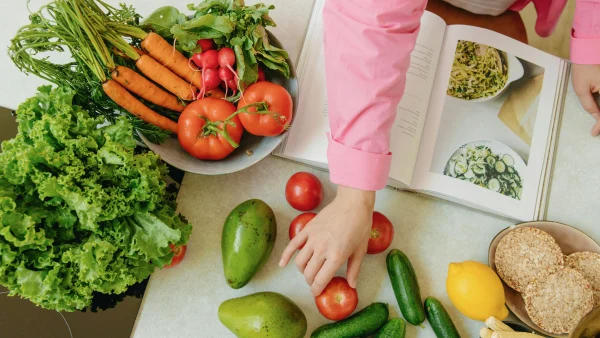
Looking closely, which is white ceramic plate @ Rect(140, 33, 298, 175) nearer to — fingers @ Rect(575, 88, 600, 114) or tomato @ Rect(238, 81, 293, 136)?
tomato @ Rect(238, 81, 293, 136)

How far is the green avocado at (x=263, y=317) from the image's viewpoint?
76 cm

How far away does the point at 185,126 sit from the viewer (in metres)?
0.81

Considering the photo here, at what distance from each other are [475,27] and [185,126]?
2.07 feet

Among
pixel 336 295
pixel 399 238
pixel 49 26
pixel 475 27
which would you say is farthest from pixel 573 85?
pixel 49 26

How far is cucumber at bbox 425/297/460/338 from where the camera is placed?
0.82 m

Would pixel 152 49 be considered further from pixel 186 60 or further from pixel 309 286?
pixel 309 286

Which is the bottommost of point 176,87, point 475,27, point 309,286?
point 309,286

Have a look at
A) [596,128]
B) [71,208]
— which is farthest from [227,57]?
[596,128]

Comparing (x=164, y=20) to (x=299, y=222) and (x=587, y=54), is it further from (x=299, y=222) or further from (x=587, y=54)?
(x=587, y=54)

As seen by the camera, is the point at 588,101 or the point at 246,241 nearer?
the point at 246,241

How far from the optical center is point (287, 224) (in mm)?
897

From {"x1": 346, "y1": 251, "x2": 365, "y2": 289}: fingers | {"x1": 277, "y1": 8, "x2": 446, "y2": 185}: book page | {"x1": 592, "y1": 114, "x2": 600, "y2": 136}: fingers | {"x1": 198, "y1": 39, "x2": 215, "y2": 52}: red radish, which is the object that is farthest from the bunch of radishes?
{"x1": 592, "y1": 114, "x2": 600, "y2": 136}: fingers

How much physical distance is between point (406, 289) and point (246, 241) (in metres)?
0.29

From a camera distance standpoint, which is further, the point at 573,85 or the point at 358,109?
the point at 573,85
